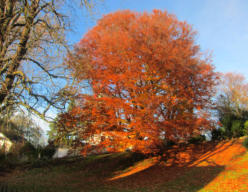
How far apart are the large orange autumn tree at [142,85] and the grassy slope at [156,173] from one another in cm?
215

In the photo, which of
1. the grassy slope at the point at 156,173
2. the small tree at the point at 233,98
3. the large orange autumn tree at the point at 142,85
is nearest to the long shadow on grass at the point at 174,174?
the grassy slope at the point at 156,173

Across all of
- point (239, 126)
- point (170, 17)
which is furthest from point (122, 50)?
point (239, 126)

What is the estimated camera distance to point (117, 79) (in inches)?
426

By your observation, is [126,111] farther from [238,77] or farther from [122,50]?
[238,77]

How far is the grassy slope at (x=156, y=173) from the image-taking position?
913cm

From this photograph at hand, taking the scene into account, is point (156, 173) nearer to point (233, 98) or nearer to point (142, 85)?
point (142, 85)

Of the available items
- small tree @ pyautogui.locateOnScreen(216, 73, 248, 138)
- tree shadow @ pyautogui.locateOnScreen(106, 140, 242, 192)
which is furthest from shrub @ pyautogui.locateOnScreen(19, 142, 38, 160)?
small tree @ pyautogui.locateOnScreen(216, 73, 248, 138)

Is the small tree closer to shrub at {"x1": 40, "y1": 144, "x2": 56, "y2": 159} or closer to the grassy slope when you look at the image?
the grassy slope

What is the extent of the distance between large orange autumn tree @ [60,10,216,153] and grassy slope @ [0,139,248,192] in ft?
7.05

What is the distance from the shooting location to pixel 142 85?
40.2ft

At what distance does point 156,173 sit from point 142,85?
19.3 feet

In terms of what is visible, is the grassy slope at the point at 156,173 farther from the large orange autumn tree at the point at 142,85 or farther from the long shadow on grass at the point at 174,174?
the large orange autumn tree at the point at 142,85

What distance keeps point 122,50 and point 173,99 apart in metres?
4.22

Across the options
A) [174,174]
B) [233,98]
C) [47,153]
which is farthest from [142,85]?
[233,98]
